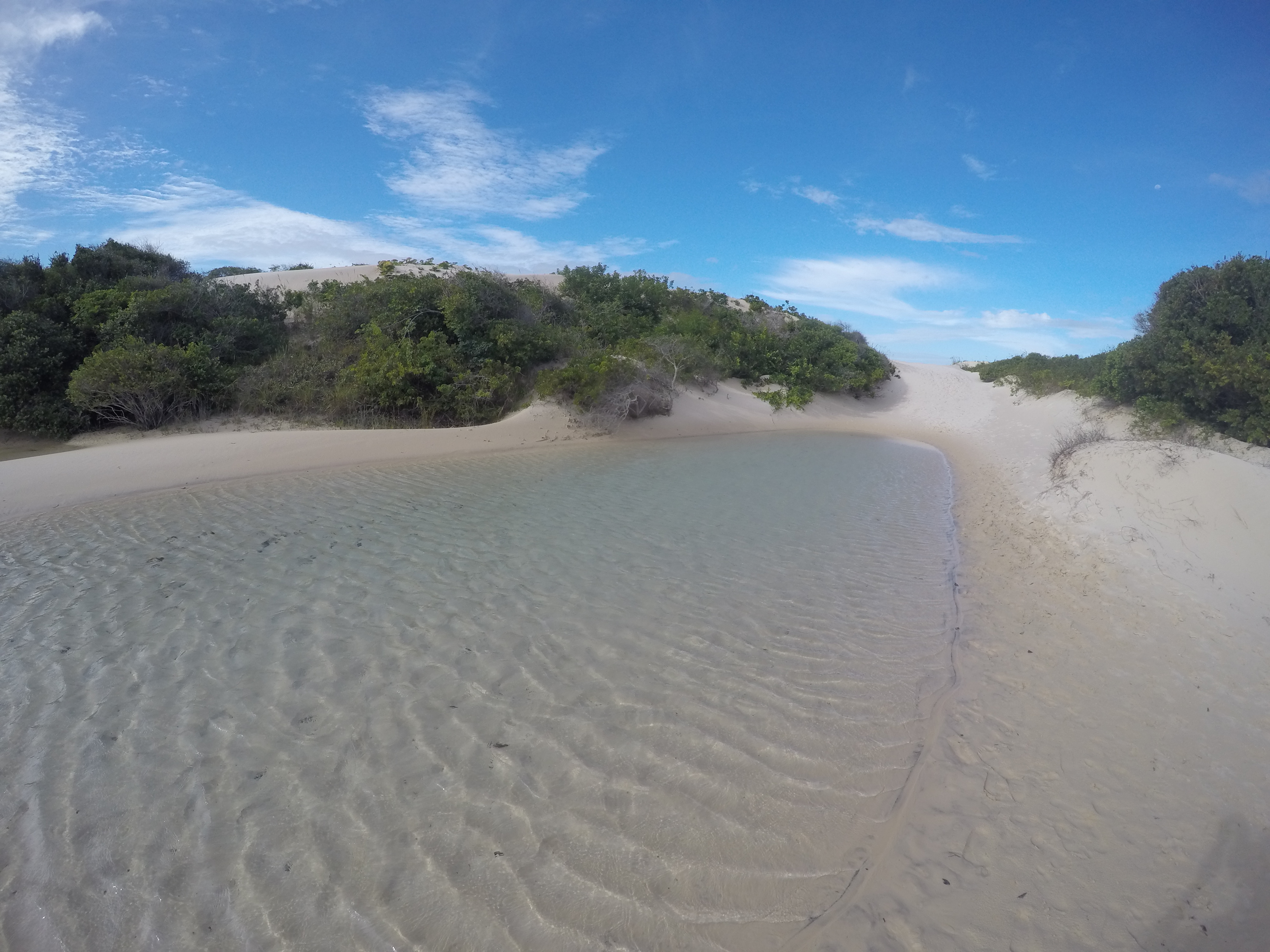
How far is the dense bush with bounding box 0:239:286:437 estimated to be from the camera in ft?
41.8

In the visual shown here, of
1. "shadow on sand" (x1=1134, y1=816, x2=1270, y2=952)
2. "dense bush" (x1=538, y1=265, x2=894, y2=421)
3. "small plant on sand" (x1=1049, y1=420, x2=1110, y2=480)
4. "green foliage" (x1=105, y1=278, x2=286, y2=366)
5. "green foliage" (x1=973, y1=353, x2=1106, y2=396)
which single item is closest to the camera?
"shadow on sand" (x1=1134, y1=816, x2=1270, y2=952)

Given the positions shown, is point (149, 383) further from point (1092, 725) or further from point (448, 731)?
point (1092, 725)

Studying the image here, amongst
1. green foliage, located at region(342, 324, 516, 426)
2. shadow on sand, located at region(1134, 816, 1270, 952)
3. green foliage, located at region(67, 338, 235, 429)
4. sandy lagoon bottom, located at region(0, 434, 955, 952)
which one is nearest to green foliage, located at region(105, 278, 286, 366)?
green foliage, located at region(67, 338, 235, 429)

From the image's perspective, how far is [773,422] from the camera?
20.3 meters

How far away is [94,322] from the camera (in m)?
14.1

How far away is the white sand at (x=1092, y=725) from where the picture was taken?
2508 millimetres

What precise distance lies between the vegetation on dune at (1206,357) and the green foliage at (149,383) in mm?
19106

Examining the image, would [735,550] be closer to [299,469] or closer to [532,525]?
[532,525]

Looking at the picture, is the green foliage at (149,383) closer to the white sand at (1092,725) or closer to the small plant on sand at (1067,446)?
the white sand at (1092,725)

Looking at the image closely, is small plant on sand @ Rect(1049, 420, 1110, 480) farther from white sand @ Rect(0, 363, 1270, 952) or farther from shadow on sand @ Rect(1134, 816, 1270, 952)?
shadow on sand @ Rect(1134, 816, 1270, 952)

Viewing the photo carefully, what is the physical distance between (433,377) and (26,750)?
12642 millimetres

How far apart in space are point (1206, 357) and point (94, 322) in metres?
22.5

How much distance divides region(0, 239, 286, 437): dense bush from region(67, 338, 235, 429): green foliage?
14cm

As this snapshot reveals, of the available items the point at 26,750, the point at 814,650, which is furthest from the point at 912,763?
the point at 26,750
